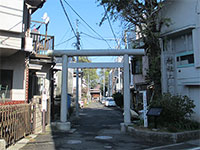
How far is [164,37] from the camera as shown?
13914 mm

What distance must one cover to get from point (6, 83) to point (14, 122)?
4.13 m

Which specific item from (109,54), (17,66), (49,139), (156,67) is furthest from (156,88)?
(17,66)

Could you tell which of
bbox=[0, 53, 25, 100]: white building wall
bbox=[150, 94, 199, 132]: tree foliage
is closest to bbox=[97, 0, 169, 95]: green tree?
bbox=[150, 94, 199, 132]: tree foliage

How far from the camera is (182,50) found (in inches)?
524

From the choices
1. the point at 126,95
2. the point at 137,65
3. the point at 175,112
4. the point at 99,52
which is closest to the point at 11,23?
the point at 99,52

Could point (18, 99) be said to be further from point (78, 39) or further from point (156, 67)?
point (78, 39)

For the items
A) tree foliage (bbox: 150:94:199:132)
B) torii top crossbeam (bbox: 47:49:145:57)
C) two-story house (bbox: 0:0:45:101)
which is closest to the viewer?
two-story house (bbox: 0:0:45:101)

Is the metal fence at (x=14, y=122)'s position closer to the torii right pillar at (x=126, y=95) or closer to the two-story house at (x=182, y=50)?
the torii right pillar at (x=126, y=95)

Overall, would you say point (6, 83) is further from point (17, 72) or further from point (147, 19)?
point (147, 19)

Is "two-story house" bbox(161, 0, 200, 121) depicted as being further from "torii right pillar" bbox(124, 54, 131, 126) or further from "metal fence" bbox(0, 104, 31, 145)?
"metal fence" bbox(0, 104, 31, 145)

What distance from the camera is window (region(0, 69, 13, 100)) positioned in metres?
10.6

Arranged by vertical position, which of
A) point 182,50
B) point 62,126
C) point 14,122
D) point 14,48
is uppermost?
point 182,50

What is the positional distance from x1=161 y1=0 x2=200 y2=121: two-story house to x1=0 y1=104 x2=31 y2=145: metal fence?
9.25 m

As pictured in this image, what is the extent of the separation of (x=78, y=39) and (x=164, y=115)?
1321 centimetres
